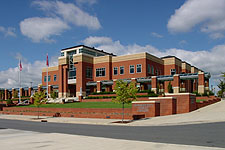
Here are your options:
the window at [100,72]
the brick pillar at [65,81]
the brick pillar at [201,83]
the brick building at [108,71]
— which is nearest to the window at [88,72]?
the brick building at [108,71]

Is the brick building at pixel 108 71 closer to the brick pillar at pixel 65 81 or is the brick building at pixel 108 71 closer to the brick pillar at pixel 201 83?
the brick pillar at pixel 65 81

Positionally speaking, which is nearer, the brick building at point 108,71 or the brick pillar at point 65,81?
the brick building at point 108,71

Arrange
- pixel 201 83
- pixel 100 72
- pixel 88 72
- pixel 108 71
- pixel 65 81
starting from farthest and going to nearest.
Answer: pixel 65 81
pixel 88 72
pixel 100 72
pixel 108 71
pixel 201 83

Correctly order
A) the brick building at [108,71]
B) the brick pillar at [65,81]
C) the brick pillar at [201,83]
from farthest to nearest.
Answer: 1. the brick pillar at [65,81]
2. the brick building at [108,71]
3. the brick pillar at [201,83]

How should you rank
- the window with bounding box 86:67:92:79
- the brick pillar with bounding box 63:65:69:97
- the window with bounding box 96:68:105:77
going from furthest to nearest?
the brick pillar with bounding box 63:65:69:97 → the window with bounding box 86:67:92:79 → the window with bounding box 96:68:105:77

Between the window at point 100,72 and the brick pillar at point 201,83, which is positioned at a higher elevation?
the window at point 100,72

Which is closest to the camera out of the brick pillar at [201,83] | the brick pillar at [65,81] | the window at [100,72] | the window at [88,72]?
the brick pillar at [201,83]

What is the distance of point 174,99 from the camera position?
80.0 feet

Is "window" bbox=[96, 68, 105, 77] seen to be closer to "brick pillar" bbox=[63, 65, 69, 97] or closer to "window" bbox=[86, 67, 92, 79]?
"window" bbox=[86, 67, 92, 79]

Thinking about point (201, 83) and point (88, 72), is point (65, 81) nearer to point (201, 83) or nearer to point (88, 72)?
point (88, 72)

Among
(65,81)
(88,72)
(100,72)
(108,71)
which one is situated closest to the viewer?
(108,71)

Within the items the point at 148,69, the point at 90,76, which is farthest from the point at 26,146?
the point at 90,76

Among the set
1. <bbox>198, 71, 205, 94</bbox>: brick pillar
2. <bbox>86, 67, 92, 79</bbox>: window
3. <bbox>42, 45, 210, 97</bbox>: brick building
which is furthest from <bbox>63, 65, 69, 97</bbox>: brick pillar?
<bbox>198, 71, 205, 94</bbox>: brick pillar

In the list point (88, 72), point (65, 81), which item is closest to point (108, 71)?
point (88, 72)
